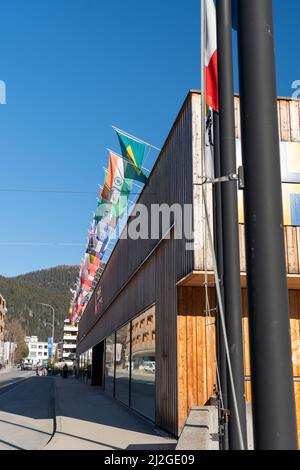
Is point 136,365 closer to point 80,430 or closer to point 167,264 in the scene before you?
point 80,430

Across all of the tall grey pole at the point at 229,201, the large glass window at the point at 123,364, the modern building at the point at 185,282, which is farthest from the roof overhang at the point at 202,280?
the large glass window at the point at 123,364

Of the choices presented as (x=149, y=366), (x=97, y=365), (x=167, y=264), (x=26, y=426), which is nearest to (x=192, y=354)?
(x=167, y=264)

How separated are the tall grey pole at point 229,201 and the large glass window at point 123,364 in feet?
44.0

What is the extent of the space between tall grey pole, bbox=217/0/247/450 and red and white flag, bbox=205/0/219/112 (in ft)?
0.19

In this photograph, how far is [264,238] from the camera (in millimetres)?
2475

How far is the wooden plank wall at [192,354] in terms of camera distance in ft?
33.2

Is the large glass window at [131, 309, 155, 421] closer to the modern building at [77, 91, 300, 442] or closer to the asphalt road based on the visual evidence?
the modern building at [77, 91, 300, 442]

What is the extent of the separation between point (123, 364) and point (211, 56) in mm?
16025

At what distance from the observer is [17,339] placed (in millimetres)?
171875

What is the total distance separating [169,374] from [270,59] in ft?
30.0

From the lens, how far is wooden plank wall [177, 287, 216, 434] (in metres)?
10.1

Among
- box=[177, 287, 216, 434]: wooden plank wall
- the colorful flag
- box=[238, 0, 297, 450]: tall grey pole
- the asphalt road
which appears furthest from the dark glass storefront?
box=[238, 0, 297, 450]: tall grey pole

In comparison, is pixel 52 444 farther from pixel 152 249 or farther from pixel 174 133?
pixel 174 133

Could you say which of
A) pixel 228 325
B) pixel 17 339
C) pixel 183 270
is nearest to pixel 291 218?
pixel 183 270
